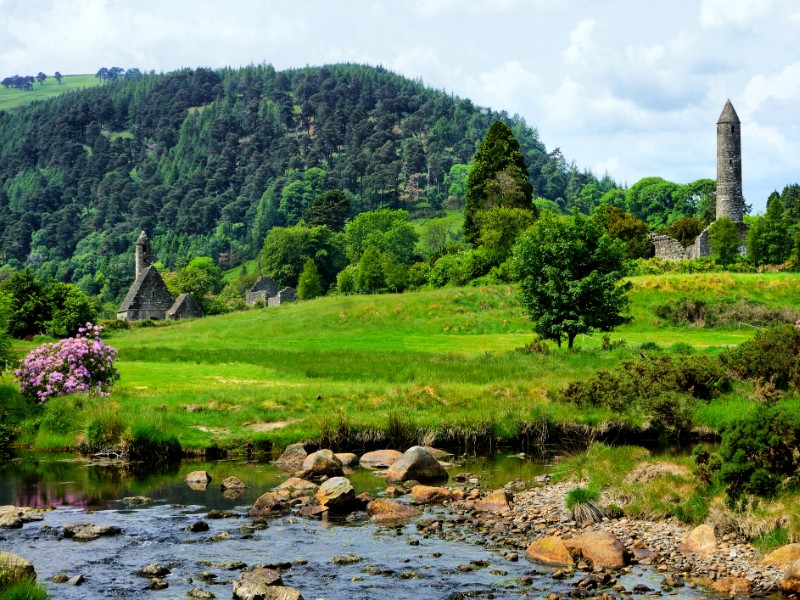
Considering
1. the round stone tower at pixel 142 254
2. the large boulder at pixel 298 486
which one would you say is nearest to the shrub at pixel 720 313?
the large boulder at pixel 298 486

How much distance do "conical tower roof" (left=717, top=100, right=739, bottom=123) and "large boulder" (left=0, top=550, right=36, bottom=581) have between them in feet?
438

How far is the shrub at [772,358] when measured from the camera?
37.6 meters

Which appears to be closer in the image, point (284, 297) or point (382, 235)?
point (284, 297)

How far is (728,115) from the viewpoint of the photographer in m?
134

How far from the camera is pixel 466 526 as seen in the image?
2175cm

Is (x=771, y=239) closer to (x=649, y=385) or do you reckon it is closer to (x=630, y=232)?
(x=630, y=232)

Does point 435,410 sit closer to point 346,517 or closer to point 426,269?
point 346,517

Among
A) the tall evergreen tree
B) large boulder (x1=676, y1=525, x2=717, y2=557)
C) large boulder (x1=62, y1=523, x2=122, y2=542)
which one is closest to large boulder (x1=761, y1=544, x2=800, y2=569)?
large boulder (x1=676, y1=525, x2=717, y2=557)

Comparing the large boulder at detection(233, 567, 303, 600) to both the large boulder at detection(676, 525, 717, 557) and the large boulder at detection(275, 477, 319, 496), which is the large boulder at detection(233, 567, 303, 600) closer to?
the large boulder at detection(275, 477, 319, 496)

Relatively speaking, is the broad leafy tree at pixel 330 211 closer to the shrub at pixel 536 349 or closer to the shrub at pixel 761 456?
the shrub at pixel 536 349

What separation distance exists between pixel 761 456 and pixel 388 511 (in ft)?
30.2

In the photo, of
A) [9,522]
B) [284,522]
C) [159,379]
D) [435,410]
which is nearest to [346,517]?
[284,522]

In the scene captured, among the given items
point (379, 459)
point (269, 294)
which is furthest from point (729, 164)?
point (379, 459)

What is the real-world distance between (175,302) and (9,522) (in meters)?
102
